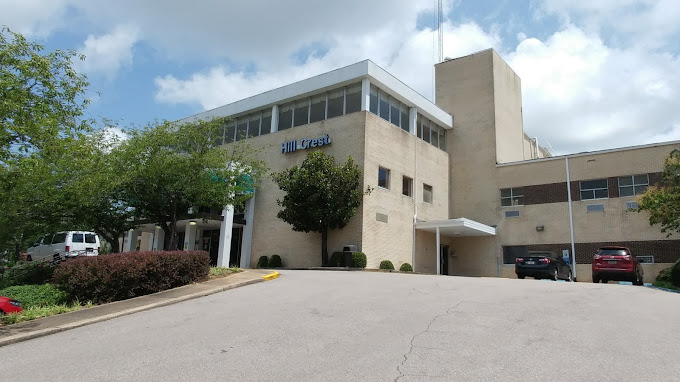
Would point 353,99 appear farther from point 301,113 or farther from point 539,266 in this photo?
point 539,266

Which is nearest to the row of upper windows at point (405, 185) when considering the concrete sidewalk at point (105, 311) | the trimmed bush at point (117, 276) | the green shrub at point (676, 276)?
the green shrub at point (676, 276)

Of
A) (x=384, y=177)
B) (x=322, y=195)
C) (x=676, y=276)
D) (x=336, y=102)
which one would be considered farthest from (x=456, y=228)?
(x=676, y=276)

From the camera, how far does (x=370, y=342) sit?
298 inches

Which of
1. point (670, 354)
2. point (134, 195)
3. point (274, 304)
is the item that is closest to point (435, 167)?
point (134, 195)

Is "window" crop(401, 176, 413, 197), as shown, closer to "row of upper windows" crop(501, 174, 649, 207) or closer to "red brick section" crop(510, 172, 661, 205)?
"row of upper windows" crop(501, 174, 649, 207)

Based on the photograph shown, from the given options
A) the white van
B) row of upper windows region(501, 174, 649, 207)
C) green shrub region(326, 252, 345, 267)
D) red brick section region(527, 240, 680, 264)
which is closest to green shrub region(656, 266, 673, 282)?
red brick section region(527, 240, 680, 264)

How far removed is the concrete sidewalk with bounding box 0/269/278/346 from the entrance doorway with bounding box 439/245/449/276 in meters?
20.5

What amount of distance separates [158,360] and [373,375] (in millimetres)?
3033

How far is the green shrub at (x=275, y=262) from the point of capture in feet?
93.6

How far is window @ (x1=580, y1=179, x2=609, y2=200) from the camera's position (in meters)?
30.4

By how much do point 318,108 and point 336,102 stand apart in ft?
4.32

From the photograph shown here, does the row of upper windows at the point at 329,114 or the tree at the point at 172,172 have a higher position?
the row of upper windows at the point at 329,114

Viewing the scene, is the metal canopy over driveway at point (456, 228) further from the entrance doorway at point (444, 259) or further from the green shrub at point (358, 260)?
the green shrub at point (358, 260)

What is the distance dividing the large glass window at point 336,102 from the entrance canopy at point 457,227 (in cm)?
813
